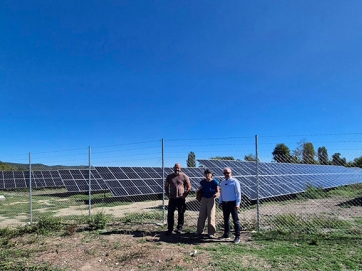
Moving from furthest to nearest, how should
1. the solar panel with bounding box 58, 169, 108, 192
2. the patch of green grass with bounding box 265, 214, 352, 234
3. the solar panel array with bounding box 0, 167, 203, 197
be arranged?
the solar panel with bounding box 58, 169, 108, 192, the solar panel array with bounding box 0, 167, 203, 197, the patch of green grass with bounding box 265, 214, 352, 234

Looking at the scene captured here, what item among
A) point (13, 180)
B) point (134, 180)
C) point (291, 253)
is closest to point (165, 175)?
point (134, 180)

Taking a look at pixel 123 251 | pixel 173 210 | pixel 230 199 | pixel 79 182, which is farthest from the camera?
pixel 79 182

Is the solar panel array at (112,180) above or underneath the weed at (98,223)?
above

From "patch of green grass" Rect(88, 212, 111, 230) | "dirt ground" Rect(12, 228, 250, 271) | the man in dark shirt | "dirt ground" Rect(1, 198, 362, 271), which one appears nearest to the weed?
"patch of green grass" Rect(88, 212, 111, 230)

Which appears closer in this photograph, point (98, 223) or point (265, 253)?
point (265, 253)

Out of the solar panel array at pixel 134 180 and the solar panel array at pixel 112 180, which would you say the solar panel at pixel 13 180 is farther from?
the solar panel array at pixel 134 180

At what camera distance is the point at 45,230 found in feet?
22.0

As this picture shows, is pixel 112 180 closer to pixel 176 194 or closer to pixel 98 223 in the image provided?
pixel 98 223

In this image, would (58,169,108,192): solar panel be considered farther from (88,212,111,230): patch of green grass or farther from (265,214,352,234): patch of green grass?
(265,214,352,234): patch of green grass

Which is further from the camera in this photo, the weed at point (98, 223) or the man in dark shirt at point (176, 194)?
the weed at point (98, 223)

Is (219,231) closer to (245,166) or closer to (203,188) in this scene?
(203,188)

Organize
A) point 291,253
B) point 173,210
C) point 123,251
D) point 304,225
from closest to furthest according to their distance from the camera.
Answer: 1. point 291,253
2. point 123,251
3. point 173,210
4. point 304,225

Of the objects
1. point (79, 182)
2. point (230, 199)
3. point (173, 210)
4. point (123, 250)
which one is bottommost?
point (123, 250)

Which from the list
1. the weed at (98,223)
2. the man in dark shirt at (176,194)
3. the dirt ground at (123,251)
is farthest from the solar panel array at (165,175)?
the weed at (98,223)
